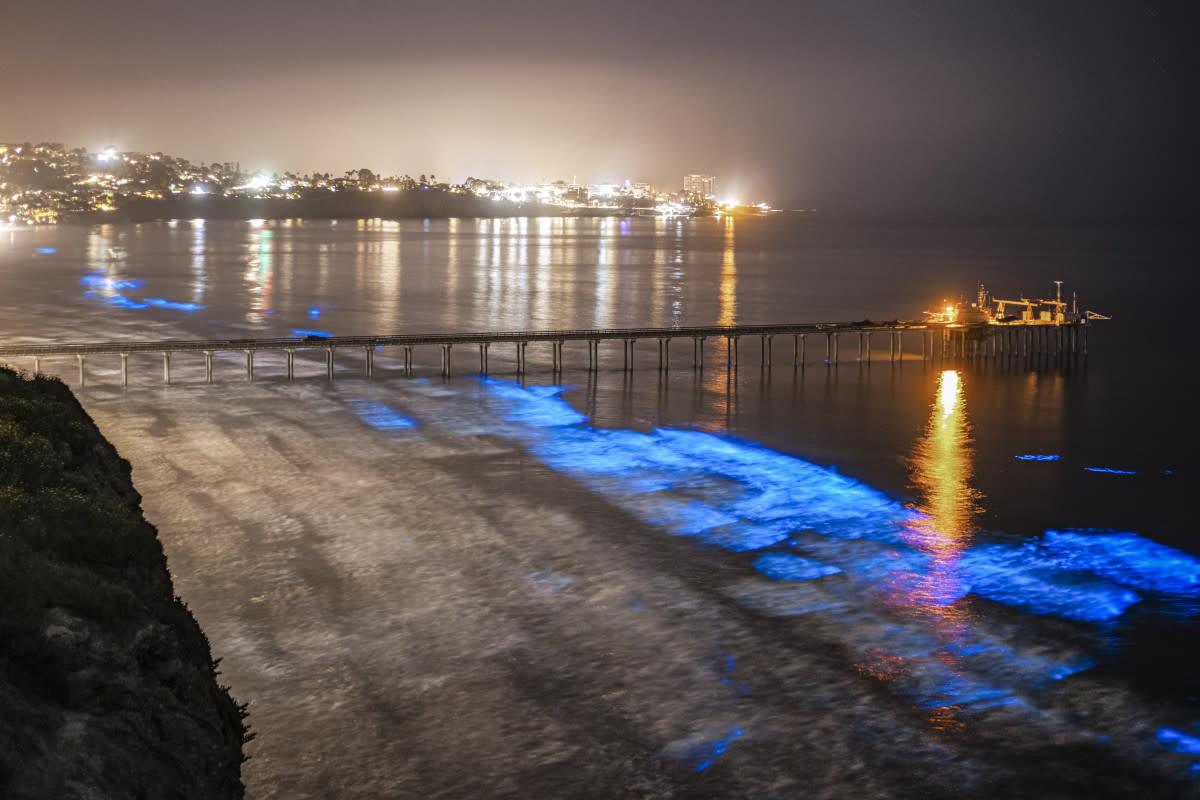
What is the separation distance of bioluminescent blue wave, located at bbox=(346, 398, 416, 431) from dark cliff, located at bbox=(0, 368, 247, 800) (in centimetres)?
1857

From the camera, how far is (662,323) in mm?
71625

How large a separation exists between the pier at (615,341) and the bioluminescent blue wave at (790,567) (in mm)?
24091

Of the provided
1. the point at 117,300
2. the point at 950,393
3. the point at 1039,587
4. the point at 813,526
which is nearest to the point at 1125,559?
the point at 1039,587

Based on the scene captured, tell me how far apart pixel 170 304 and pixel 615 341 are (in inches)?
1331

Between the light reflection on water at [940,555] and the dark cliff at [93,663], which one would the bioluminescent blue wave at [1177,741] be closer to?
the light reflection on water at [940,555]

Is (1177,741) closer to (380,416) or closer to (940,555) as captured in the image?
(940,555)

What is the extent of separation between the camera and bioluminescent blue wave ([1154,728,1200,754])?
15789 mm

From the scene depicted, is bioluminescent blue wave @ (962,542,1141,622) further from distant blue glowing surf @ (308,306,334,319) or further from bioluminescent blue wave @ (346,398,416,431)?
distant blue glowing surf @ (308,306,334,319)

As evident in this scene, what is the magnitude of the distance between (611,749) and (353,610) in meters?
6.81

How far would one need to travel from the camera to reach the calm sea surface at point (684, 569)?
50.9ft

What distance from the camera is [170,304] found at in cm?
7494

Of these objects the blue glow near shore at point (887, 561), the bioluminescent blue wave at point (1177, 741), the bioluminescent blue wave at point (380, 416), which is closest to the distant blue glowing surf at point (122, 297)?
the bioluminescent blue wave at point (380, 416)

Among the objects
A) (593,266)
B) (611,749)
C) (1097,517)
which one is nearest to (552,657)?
(611,749)

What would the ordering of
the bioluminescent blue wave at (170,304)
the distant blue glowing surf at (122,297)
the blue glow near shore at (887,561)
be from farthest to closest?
1. the distant blue glowing surf at (122,297)
2. the bioluminescent blue wave at (170,304)
3. the blue glow near shore at (887,561)
